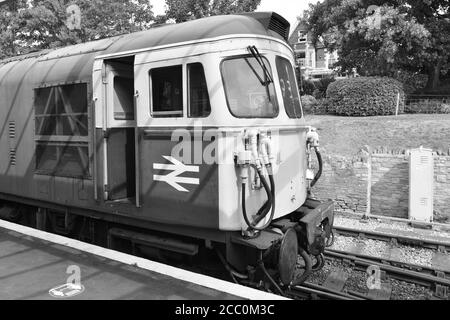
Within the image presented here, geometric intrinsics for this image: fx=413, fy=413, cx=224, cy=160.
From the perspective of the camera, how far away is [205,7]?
2086 centimetres

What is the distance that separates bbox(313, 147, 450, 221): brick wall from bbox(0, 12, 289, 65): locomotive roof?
5.37m

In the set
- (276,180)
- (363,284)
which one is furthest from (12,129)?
(363,284)

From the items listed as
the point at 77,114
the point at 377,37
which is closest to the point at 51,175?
the point at 77,114

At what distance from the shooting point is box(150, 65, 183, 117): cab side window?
15.1 feet

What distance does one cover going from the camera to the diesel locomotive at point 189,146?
4.35 metres

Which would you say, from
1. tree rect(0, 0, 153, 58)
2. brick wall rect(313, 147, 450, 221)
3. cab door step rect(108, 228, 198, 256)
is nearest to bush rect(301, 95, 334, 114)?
brick wall rect(313, 147, 450, 221)

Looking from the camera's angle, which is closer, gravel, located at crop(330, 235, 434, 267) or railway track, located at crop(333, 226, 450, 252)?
gravel, located at crop(330, 235, 434, 267)

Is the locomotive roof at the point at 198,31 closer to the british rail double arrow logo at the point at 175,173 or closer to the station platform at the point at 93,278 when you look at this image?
the british rail double arrow logo at the point at 175,173

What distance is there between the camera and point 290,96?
5.37 metres

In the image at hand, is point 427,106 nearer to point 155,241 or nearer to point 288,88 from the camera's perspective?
point 288,88

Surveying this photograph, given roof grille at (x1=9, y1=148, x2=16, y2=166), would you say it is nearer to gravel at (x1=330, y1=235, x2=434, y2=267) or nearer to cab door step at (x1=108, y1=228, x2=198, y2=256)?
cab door step at (x1=108, y1=228, x2=198, y2=256)

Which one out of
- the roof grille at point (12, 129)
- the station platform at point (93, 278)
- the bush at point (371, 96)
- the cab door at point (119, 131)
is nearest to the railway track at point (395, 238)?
the cab door at point (119, 131)
